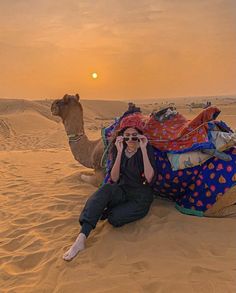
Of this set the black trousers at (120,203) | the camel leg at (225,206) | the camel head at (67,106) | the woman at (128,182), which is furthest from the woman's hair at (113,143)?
the camel head at (67,106)

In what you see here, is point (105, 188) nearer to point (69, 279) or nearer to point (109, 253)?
point (109, 253)

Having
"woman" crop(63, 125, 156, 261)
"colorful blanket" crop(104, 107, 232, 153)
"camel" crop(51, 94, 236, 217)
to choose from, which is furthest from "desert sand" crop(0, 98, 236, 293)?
"colorful blanket" crop(104, 107, 232, 153)

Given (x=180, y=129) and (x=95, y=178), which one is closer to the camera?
(x=180, y=129)

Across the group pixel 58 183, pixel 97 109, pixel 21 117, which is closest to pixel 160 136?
pixel 58 183

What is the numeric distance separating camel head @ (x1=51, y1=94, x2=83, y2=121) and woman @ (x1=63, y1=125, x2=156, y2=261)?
1985 mm

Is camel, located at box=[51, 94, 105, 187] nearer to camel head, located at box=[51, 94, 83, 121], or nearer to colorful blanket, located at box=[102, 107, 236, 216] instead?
camel head, located at box=[51, 94, 83, 121]

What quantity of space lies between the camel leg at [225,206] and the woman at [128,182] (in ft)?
2.33

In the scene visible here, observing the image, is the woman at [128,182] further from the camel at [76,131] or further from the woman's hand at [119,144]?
the camel at [76,131]

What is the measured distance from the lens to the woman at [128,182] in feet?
13.8

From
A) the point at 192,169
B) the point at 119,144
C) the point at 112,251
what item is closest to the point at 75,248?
the point at 112,251

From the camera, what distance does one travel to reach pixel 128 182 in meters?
4.40

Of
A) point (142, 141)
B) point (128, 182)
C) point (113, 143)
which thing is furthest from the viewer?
point (113, 143)

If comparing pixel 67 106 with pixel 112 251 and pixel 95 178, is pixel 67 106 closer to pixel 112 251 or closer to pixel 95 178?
pixel 95 178

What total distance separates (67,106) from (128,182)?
2.38 meters
